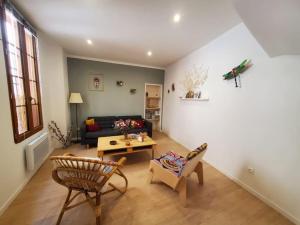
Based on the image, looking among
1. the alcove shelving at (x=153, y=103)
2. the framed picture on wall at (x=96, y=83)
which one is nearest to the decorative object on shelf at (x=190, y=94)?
the alcove shelving at (x=153, y=103)

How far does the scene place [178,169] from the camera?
1.78 metres

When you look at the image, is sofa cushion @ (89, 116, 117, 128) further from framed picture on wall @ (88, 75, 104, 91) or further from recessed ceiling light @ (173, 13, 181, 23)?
recessed ceiling light @ (173, 13, 181, 23)

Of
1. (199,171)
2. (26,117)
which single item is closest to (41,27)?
(26,117)

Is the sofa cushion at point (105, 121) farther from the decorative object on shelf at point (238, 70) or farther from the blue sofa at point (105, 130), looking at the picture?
the decorative object on shelf at point (238, 70)

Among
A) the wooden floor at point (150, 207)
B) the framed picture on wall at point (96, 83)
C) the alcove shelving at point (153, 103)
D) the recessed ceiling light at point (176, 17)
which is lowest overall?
the wooden floor at point (150, 207)

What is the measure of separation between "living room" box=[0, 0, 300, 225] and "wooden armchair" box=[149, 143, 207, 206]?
2cm

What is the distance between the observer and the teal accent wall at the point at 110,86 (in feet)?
12.4

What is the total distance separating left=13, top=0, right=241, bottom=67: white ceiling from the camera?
1649 millimetres

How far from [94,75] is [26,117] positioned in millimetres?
2242

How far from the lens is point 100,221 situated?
4.52 feet

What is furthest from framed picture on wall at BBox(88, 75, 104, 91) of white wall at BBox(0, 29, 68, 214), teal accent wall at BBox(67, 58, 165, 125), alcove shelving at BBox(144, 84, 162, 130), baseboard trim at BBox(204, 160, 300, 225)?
baseboard trim at BBox(204, 160, 300, 225)

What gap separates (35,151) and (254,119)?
136 inches

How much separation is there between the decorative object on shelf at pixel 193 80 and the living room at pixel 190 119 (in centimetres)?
3

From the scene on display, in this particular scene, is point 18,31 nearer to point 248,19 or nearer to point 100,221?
point 100,221
